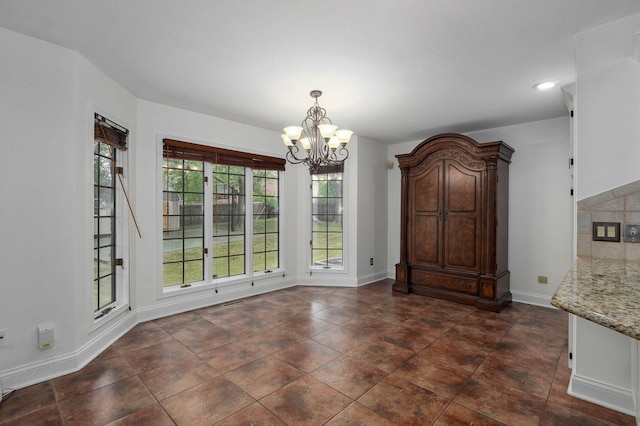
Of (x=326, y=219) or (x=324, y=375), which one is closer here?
(x=324, y=375)

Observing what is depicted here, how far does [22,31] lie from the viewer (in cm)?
219

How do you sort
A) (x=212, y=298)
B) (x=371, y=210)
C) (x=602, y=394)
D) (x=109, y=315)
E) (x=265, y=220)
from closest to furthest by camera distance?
(x=602, y=394) < (x=109, y=315) < (x=212, y=298) < (x=265, y=220) < (x=371, y=210)

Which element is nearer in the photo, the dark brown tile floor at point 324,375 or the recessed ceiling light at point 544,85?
Result: the dark brown tile floor at point 324,375

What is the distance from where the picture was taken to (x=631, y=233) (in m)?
1.98

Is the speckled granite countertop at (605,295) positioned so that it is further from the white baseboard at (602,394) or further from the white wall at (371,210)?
the white wall at (371,210)

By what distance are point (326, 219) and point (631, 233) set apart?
381cm

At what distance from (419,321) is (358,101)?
2656mm

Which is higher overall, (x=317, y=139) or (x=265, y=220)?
(x=317, y=139)

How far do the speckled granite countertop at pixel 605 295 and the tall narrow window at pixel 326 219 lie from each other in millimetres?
3620

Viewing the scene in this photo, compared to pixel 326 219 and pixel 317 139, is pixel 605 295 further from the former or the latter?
pixel 326 219

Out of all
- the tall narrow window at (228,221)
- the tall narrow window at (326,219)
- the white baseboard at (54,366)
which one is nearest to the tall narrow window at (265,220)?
the tall narrow window at (228,221)

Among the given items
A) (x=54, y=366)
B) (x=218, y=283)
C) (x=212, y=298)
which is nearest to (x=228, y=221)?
(x=218, y=283)

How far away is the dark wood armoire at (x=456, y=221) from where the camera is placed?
4004mm

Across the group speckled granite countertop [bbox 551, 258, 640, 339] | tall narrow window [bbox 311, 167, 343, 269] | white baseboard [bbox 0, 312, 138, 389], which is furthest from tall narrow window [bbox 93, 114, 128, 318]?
speckled granite countertop [bbox 551, 258, 640, 339]
